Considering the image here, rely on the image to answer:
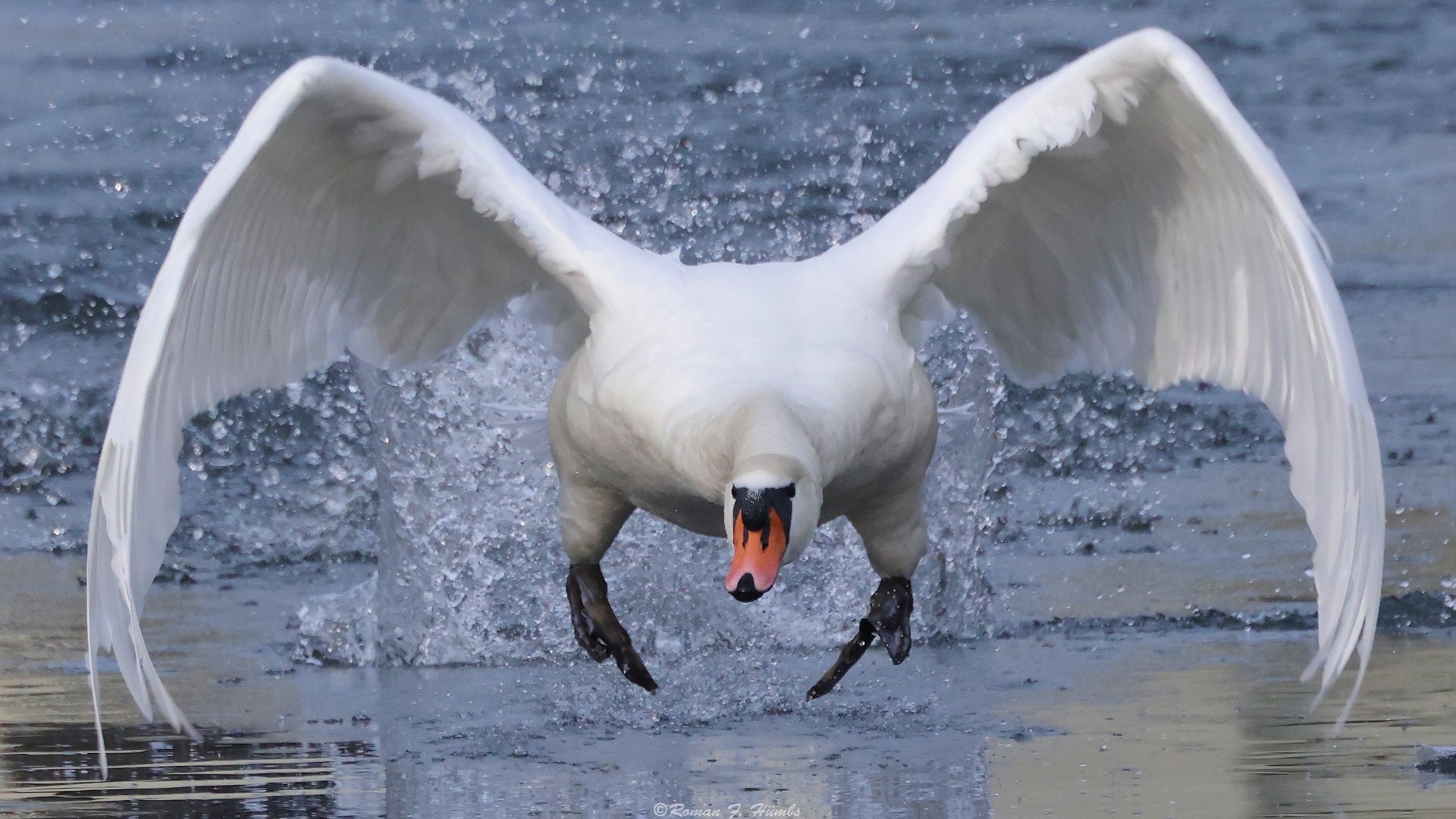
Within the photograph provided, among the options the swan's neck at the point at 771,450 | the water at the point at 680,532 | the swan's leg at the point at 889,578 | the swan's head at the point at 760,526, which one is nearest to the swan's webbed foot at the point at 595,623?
the water at the point at 680,532

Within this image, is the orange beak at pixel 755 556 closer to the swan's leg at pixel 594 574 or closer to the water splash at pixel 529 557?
the swan's leg at pixel 594 574

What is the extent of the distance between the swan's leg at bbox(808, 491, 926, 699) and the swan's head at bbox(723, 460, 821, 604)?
157cm

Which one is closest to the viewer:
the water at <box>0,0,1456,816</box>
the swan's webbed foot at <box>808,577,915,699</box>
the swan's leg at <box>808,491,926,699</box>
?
the water at <box>0,0,1456,816</box>

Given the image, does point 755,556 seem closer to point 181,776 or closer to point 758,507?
point 758,507

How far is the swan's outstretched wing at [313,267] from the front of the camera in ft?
17.5

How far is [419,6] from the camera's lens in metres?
18.2

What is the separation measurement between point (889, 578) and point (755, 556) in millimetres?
2010

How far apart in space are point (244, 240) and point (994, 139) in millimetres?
2105

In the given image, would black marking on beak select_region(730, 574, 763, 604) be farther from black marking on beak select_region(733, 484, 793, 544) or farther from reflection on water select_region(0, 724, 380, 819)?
reflection on water select_region(0, 724, 380, 819)

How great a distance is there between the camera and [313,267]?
7012mm

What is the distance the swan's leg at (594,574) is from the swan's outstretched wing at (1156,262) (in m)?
1.14

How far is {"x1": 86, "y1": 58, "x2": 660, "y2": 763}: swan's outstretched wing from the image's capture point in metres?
5.33

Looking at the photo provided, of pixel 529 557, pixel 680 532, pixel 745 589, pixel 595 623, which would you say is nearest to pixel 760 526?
pixel 745 589

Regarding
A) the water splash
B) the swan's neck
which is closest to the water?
the water splash
